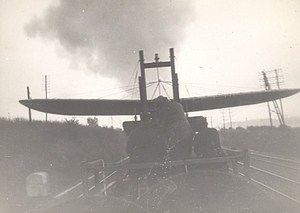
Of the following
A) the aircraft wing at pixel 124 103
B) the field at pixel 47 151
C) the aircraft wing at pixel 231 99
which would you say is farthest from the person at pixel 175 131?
the field at pixel 47 151

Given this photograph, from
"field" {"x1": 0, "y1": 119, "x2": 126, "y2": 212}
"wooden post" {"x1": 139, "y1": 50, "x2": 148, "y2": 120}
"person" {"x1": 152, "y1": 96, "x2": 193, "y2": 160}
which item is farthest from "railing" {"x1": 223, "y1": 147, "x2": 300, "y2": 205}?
"field" {"x1": 0, "y1": 119, "x2": 126, "y2": 212}

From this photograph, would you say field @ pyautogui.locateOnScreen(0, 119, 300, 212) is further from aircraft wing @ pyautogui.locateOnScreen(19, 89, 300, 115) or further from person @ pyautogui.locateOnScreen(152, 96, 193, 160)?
person @ pyautogui.locateOnScreen(152, 96, 193, 160)

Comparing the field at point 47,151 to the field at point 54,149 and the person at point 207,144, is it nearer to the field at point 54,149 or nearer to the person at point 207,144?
the field at point 54,149

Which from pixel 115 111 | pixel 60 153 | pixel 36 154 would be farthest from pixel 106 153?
pixel 115 111

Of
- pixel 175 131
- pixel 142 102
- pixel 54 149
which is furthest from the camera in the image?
pixel 54 149

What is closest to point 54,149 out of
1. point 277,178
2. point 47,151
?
point 47,151

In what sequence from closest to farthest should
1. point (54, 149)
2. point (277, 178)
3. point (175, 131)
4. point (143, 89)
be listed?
point (175, 131)
point (143, 89)
point (277, 178)
point (54, 149)

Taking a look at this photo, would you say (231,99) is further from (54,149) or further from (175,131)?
(54,149)

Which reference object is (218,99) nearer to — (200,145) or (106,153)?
(200,145)

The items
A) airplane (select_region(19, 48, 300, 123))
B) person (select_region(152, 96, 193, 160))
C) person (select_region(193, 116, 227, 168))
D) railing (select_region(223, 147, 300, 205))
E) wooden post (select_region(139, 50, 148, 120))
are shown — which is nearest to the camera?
person (select_region(152, 96, 193, 160))
